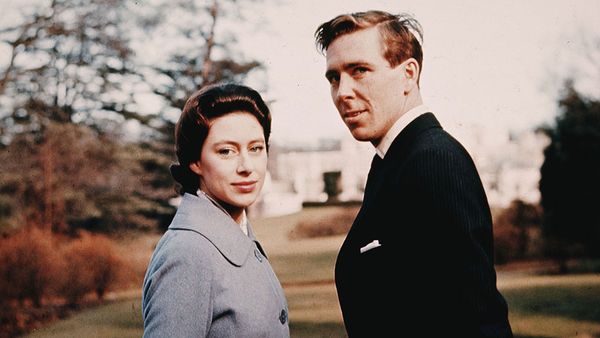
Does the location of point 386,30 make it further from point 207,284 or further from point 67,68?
point 67,68

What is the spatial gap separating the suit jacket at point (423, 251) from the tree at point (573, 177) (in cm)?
1206

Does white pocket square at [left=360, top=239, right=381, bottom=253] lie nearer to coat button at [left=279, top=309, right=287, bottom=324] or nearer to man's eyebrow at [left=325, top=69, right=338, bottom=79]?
coat button at [left=279, top=309, right=287, bottom=324]

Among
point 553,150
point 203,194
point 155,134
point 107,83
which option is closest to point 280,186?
point 155,134

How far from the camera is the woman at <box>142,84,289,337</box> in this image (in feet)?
5.14

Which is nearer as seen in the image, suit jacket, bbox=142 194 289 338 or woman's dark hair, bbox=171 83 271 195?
suit jacket, bbox=142 194 289 338

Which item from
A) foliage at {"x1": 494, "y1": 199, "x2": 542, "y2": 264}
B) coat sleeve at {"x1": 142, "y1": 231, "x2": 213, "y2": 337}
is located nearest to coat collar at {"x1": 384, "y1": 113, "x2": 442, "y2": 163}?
coat sleeve at {"x1": 142, "y1": 231, "x2": 213, "y2": 337}

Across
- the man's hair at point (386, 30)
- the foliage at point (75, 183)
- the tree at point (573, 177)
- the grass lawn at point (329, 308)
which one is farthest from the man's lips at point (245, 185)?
the tree at point (573, 177)

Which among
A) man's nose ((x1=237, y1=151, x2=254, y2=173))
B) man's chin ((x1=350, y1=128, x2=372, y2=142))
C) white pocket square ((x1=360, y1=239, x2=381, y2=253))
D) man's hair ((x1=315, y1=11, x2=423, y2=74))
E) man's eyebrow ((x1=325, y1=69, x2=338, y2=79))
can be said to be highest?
man's hair ((x1=315, y1=11, x2=423, y2=74))

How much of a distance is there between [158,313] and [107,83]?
1396cm

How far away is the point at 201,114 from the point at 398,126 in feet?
1.93

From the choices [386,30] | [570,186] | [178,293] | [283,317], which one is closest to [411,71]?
[386,30]

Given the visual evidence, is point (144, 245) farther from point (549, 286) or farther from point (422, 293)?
point (422, 293)

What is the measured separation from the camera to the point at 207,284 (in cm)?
160

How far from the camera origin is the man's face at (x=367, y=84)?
1.81 m
